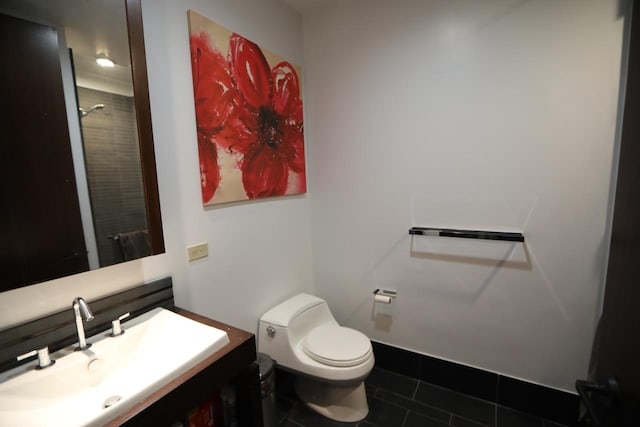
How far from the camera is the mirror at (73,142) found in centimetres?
90

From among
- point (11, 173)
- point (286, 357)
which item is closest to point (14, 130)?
point (11, 173)

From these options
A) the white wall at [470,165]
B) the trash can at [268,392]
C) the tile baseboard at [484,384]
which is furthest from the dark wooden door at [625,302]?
the trash can at [268,392]

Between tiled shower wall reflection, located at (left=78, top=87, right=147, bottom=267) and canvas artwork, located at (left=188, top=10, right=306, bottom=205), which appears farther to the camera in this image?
canvas artwork, located at (left=188, top=10, right=306, bottom=205)

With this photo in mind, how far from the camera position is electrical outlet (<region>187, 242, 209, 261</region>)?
1.44 metres

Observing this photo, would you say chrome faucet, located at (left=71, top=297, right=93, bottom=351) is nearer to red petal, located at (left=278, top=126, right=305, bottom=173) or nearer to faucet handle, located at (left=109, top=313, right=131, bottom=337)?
faucet handle, located at (left=109, top=313, right=131, bottom=337)

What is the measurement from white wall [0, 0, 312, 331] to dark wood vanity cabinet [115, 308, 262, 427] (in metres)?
0.26

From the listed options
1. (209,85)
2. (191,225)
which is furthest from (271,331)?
(209,85)

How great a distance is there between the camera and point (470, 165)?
1691 millimetres

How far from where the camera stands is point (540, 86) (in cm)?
149

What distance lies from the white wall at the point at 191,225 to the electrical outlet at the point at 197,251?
0.09 ft

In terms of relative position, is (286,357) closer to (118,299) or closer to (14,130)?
(118,299)

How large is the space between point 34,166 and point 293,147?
138 centimetres

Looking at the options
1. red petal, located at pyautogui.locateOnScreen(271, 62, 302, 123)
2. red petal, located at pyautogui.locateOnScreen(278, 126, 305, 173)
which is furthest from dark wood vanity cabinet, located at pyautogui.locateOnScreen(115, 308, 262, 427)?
red petal, located at pyautogui.locateOnScreen(271, 62, 302, 123)

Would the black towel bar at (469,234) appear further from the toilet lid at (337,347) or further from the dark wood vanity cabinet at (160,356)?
the dark wood vanity cabinet at (160,356)
